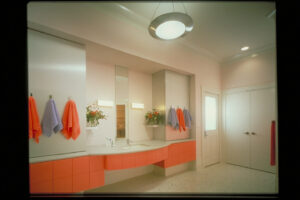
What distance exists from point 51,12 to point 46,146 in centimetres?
173

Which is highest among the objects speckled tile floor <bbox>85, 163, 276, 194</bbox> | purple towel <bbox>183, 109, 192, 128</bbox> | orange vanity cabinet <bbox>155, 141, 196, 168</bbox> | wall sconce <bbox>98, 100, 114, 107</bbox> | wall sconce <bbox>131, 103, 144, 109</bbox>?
wall sconce <bbox>98, 100, 114, 107</bbox>

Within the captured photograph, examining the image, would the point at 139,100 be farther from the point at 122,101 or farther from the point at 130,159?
the point at 130,159

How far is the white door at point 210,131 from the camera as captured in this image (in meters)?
3.59

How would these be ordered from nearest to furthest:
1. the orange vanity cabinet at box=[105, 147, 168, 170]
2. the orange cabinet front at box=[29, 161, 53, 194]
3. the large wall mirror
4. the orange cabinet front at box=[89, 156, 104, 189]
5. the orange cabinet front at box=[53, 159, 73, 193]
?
the orange cabinet front at box=[29, 161, 53, 194] < the orange cabinet front at box=[53, 159, 73, 193] < the orange cabinet front at box=[89, 156, 104, 189] < the orange vanity cabinet at box=[105, 147, 168, 170] < the large wall mirror

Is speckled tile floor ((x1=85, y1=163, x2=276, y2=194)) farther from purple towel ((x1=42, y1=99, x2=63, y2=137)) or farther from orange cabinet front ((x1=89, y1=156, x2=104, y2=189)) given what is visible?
purple towel ((x1=42, y1=99, x2=63, y2=137))

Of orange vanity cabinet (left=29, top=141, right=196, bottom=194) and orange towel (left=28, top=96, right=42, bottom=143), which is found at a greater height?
orange towel (left=28, top=96, right=42, bottom=143)

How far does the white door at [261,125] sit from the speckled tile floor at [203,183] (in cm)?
26

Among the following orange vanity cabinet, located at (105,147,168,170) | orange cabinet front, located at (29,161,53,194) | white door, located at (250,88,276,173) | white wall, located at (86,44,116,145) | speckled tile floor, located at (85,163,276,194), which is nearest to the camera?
orange cabinet front, located at (29,161,53,194)

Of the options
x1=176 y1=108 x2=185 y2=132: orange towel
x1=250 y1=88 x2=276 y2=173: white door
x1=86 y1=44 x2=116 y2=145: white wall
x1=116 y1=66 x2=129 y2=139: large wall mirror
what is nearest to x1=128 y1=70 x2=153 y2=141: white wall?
x1=116 y1=66 x2=129 y2=139: large wall mirror

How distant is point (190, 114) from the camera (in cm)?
346

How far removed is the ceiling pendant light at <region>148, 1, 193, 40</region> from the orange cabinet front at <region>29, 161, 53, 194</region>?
85.1 inches

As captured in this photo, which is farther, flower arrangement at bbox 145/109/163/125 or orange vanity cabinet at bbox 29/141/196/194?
flower arrangement at bbox 145/109/163/125

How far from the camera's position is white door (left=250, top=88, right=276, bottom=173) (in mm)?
3150

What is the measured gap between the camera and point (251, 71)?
→ 11.5ft
